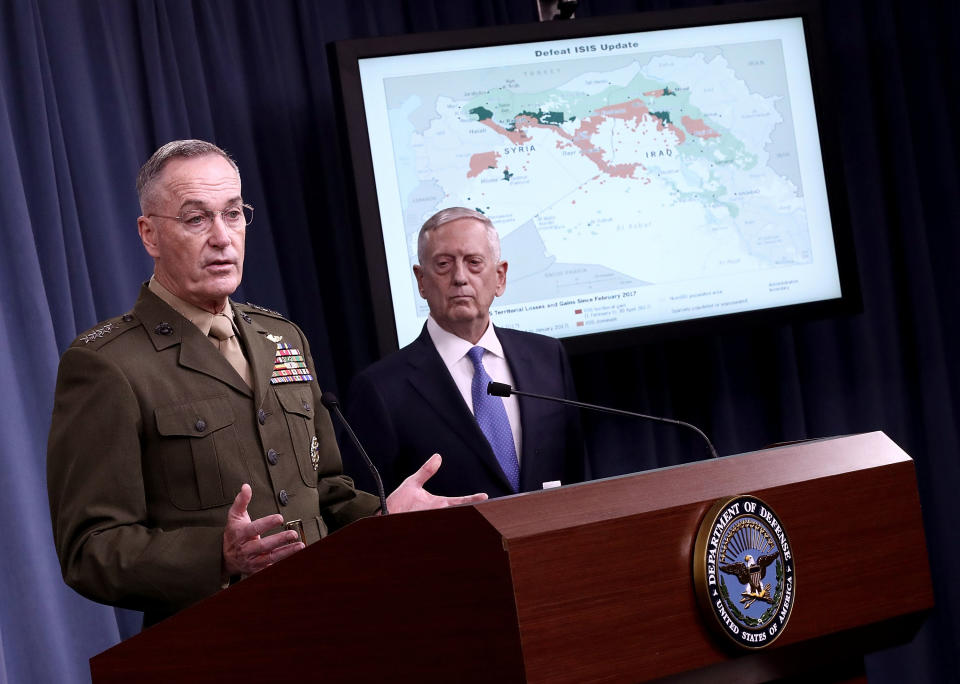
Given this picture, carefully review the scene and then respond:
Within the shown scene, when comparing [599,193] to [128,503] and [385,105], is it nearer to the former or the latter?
[385,105]

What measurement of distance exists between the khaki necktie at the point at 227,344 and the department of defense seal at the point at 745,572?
3.54ft

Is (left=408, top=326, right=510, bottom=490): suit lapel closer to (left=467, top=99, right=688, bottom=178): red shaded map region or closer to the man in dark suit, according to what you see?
the man in dark suit

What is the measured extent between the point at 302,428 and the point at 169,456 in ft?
0.96

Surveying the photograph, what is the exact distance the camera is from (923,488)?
4289 mm

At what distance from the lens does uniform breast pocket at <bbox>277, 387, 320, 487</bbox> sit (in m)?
2.12

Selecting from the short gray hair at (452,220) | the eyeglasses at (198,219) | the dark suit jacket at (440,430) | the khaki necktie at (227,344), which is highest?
the eyeglasses at (198,219)

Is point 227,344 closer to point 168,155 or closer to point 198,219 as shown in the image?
point 198,219

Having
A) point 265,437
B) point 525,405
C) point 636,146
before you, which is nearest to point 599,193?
point 636,146

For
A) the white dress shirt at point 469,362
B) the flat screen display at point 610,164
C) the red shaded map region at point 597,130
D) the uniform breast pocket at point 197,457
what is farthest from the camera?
the red shaded map region at point 597,130

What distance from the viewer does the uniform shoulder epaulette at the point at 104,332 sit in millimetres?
1971

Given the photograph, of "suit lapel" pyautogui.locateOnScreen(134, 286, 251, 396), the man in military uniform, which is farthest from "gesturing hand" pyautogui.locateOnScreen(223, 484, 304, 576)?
"suit lapel" pyautogui.locateOnScreen(134, 286, 251, 396)

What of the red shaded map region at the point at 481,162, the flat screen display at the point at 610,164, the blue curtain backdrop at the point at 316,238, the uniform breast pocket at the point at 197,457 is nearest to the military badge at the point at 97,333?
the uniform breast pocket at the point at 197,457

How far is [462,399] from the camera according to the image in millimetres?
2902

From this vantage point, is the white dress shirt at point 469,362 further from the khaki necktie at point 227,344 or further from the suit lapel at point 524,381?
the khaki necktie at point 227,344
